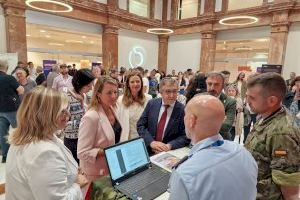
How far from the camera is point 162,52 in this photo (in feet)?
38.8

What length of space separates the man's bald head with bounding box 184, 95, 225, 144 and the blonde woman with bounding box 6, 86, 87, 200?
642 mm

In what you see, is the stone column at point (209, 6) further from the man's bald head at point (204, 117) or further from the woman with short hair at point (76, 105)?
the man's bald head at point (204, 117)

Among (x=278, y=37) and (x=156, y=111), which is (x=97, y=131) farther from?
(x=278, y=37)

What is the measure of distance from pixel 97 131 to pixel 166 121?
0.63 meters

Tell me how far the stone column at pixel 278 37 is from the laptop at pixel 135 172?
8.23 meters

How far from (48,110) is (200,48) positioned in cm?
1001

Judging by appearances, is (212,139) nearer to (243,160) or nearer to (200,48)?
(243,160)

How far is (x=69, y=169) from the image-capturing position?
1.14 meters

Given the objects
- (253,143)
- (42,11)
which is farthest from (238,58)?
(253,143)

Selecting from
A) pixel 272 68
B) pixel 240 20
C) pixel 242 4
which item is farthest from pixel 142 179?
pixel 242 4

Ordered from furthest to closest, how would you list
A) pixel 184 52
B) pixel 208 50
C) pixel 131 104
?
pixel 184 52
pixel 208 50
pixel 131 104

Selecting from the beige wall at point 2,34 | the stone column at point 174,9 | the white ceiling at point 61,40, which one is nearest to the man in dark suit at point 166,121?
the beige wall at point 2,34

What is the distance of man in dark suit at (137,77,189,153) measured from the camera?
6.61 ft

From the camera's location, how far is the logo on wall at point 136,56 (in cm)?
1067
